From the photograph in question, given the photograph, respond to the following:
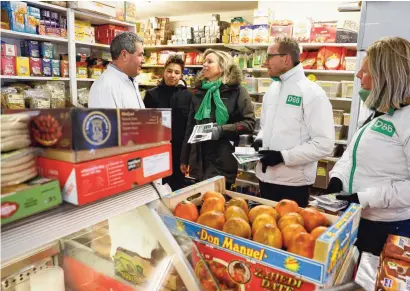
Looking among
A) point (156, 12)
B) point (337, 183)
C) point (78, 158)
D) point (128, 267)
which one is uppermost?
point (156, 12)

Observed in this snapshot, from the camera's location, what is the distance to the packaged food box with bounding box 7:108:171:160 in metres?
0.80

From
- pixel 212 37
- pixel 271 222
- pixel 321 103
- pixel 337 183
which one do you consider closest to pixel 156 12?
pixel 212 37

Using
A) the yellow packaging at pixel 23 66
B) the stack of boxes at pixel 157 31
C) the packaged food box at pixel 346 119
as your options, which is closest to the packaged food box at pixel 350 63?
the packaged food box at pixel 346 119

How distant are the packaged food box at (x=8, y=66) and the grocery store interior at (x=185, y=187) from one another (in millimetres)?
13

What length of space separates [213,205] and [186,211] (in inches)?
5.1

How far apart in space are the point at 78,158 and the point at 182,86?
280cm

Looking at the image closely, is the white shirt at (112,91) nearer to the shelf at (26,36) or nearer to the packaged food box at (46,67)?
the shelf at (26,36)

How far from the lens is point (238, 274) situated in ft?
3.88

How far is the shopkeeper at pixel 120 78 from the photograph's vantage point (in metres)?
2.39

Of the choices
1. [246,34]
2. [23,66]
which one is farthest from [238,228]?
[246,34]

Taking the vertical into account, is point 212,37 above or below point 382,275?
above

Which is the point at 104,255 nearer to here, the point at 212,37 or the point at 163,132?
the point at 163,132

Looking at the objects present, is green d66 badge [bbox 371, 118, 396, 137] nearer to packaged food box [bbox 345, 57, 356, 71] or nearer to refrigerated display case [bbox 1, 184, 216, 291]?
refrigerated display case [bbox 1, 184, 216, 291]

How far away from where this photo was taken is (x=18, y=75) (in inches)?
Answer: 147
